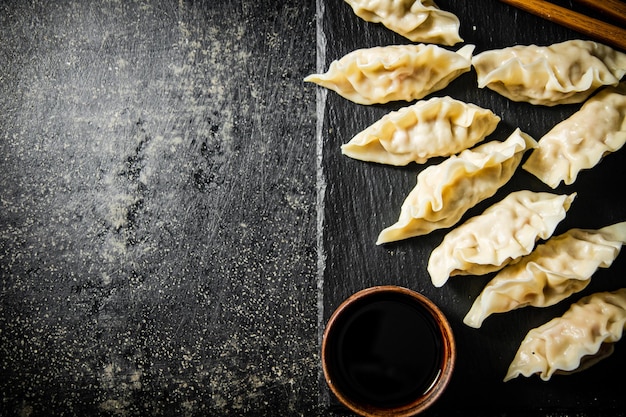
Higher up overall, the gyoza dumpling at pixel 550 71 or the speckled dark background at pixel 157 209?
the gyoza dumpling at pixel 550 71

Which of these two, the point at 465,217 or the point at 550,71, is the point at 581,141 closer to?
the point at 550,71

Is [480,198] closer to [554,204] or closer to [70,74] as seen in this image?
[554,204]

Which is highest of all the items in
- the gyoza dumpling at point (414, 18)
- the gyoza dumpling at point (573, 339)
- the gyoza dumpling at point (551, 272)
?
the gyoza dumpling at point (414, 18)

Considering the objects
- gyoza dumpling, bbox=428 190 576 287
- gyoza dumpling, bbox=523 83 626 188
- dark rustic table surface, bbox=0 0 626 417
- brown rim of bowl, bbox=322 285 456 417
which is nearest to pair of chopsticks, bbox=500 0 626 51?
gyoza dumpling, bbox=523 83 626 188

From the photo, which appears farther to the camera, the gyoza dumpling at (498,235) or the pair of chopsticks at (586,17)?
the pair of chopsticks at (586,17)

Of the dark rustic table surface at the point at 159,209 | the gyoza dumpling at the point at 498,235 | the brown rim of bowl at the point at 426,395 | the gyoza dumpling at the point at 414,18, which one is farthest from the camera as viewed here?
the dark rustic table surface at the point at 159,209

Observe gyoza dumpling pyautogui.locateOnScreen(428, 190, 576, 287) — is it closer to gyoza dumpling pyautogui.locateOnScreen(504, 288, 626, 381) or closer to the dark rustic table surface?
gyoza dumpling pyautogui.locateOnScreen(504, 288, 626, 381)

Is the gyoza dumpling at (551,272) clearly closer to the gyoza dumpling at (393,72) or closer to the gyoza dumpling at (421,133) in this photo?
the gyoza dumpling at (421,133)

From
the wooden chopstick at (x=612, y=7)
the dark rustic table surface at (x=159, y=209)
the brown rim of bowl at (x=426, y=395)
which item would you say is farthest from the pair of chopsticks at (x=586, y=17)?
the brown rim of bowl at (x=426, y=395)
